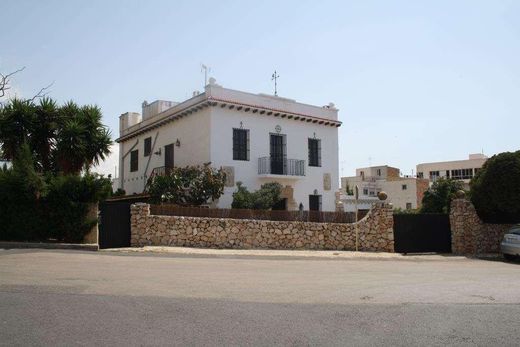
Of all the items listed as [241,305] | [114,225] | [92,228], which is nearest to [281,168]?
[114,225]

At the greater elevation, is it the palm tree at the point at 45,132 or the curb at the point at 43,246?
the palm tree at the point at 45,132

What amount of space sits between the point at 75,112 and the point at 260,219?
8984mm

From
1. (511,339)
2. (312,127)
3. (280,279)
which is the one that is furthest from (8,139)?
(511,339)

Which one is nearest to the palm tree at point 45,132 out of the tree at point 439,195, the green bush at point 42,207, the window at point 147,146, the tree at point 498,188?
the green bush at point 42,207

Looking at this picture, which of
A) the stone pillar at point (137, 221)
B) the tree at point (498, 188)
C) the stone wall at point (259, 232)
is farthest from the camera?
the tree at point (498, 188)

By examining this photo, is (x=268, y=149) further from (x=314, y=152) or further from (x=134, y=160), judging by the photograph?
(x=134, y=160)

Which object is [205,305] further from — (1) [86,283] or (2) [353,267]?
(2) [353,267]

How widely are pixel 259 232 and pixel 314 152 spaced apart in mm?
10593

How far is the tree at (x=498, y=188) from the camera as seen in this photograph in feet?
66.8

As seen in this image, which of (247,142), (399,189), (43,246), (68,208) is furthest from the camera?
(399,189)

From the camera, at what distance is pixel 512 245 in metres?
19.0

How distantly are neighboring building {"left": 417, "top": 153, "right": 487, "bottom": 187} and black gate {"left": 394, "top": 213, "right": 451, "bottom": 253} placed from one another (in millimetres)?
47078

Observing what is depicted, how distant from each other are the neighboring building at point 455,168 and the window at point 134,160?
47019 millimetres

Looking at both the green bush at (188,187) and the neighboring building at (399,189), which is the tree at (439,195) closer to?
the green bush at (188,187)
